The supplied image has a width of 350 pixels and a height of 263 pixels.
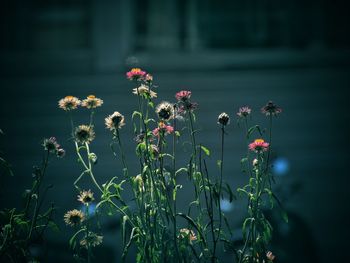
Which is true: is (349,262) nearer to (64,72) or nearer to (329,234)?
(329,234)

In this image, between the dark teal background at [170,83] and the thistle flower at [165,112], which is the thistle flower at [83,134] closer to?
the thistle flower at [165,112]

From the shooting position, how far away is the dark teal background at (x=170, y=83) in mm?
6570

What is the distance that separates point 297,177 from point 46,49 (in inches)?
141

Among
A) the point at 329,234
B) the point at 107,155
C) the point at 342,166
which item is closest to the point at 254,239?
the point at 329,234

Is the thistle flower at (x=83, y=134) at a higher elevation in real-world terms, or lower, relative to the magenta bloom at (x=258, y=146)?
higher

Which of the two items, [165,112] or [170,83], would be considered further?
[170,83]

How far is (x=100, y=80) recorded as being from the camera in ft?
21.7

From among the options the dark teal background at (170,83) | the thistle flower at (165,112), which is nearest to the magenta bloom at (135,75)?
the thistle flower at (165,112)

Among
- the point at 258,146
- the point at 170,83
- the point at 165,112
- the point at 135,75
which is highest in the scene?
the point at 135,75

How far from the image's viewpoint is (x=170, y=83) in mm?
6637

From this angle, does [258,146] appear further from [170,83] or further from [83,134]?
[170,83]

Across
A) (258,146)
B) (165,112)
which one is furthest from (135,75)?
(258,146)

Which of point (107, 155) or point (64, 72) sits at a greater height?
point (64, 72)

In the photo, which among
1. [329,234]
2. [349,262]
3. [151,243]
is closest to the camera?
[151,243]
